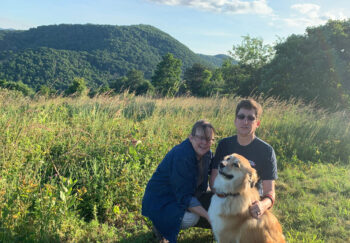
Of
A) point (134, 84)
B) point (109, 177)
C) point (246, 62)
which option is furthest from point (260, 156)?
point (134, 84)

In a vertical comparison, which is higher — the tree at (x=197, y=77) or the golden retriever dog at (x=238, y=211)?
the tree at (x=197, y=77)

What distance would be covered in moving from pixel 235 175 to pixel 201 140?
49 centimetres

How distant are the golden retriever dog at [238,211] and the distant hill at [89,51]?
156 ft

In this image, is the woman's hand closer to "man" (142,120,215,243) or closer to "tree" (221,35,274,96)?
"man" (142,120,215,243)

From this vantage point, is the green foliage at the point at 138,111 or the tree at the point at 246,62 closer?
the green foliage at the point at 138,111

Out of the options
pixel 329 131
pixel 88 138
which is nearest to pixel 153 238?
pixel 88 138

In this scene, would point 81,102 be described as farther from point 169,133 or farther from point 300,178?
point 300,178

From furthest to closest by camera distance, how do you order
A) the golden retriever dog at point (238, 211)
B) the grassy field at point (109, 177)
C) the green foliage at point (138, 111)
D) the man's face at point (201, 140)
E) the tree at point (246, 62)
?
the tree at point (246, 62) < the green foliage at point (138, 111) < the grassy field at point (109, 177) < the man's face at point (201, 140) < the golden retriever dog at point (238, 211)

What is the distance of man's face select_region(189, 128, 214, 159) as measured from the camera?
2.38m

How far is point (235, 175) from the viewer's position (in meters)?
2.10

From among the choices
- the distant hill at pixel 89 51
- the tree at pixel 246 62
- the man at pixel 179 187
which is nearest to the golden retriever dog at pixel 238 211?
the man at pixel 179 187

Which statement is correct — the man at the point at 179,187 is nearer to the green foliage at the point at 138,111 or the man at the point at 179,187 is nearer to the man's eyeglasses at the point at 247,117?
the man's eyeglasses at the point at 247,117

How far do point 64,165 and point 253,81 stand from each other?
61.2ft

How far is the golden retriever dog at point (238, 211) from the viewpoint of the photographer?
2076mm
